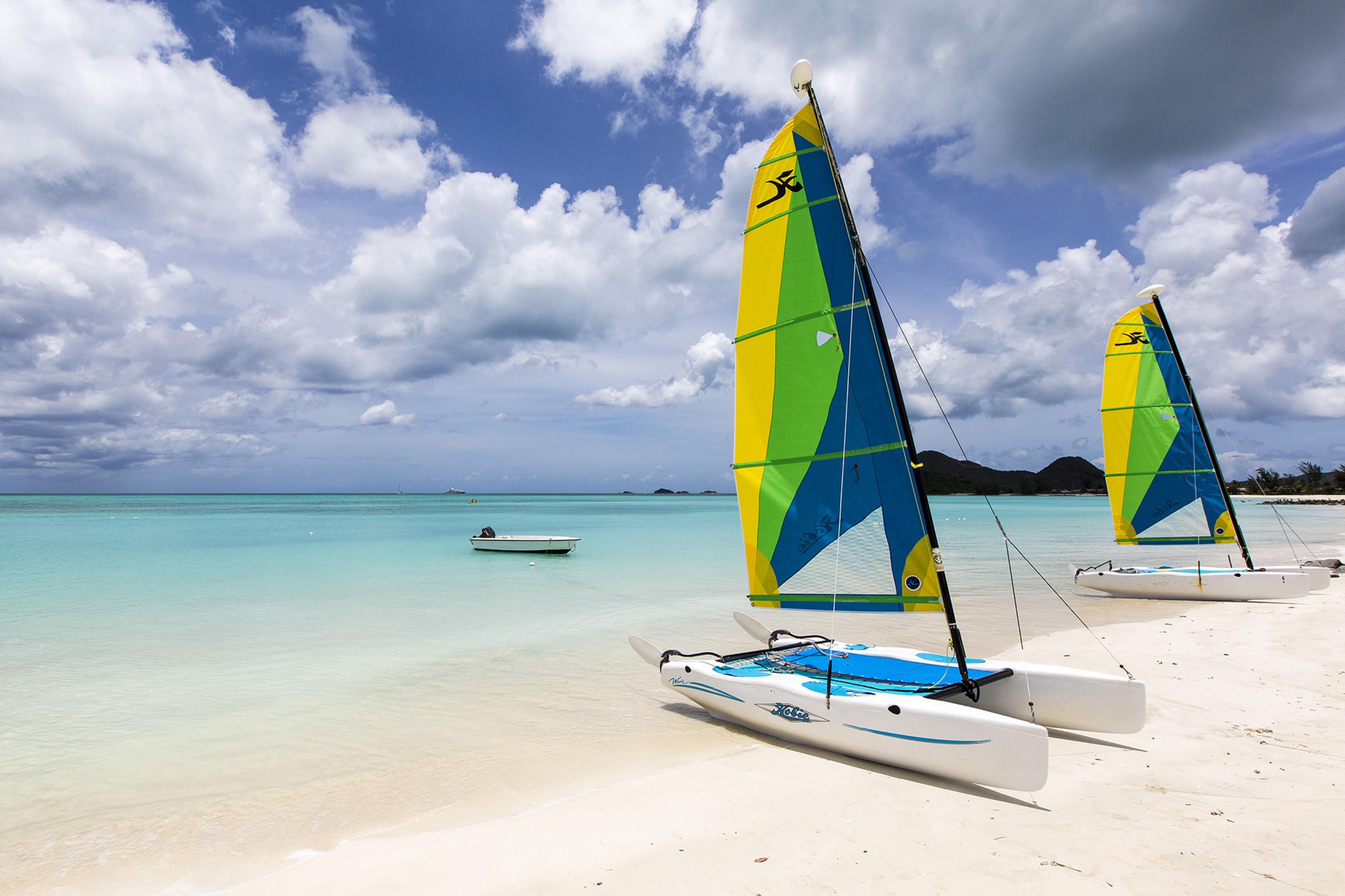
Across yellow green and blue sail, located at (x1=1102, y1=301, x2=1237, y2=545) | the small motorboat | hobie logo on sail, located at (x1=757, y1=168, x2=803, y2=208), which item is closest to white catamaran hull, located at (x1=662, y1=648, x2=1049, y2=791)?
hobie logo on sail, located at (x1=757, y1=168, x2=803, y2=208)

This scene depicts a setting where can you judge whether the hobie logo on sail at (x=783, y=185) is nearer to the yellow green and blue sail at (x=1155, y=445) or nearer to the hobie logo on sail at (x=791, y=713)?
the hobie logo on sail at (x=791, y=713)

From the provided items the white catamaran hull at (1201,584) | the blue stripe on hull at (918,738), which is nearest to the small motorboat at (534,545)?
the white catamaran hull at (1201,584)

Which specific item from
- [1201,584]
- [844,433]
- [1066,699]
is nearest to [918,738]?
[1066,699]

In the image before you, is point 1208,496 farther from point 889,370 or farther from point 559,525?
point 559,525

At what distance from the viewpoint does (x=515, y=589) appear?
53.8 feet

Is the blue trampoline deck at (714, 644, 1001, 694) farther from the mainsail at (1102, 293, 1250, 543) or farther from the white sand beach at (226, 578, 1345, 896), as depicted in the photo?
the mainsail at (1102, 293, 1250, 543)

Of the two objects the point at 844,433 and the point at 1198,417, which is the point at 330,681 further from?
the point at 1198,417

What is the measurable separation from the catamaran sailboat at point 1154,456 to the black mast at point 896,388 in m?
11.2

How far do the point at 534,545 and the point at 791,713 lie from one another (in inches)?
798

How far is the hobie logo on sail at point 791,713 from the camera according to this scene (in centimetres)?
538

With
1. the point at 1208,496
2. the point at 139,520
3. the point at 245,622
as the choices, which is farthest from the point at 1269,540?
the point at 139,520

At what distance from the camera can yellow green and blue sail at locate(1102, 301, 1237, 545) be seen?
45.8 ft

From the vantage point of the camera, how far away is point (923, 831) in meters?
3.88

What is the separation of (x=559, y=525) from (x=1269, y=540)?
38804mm
